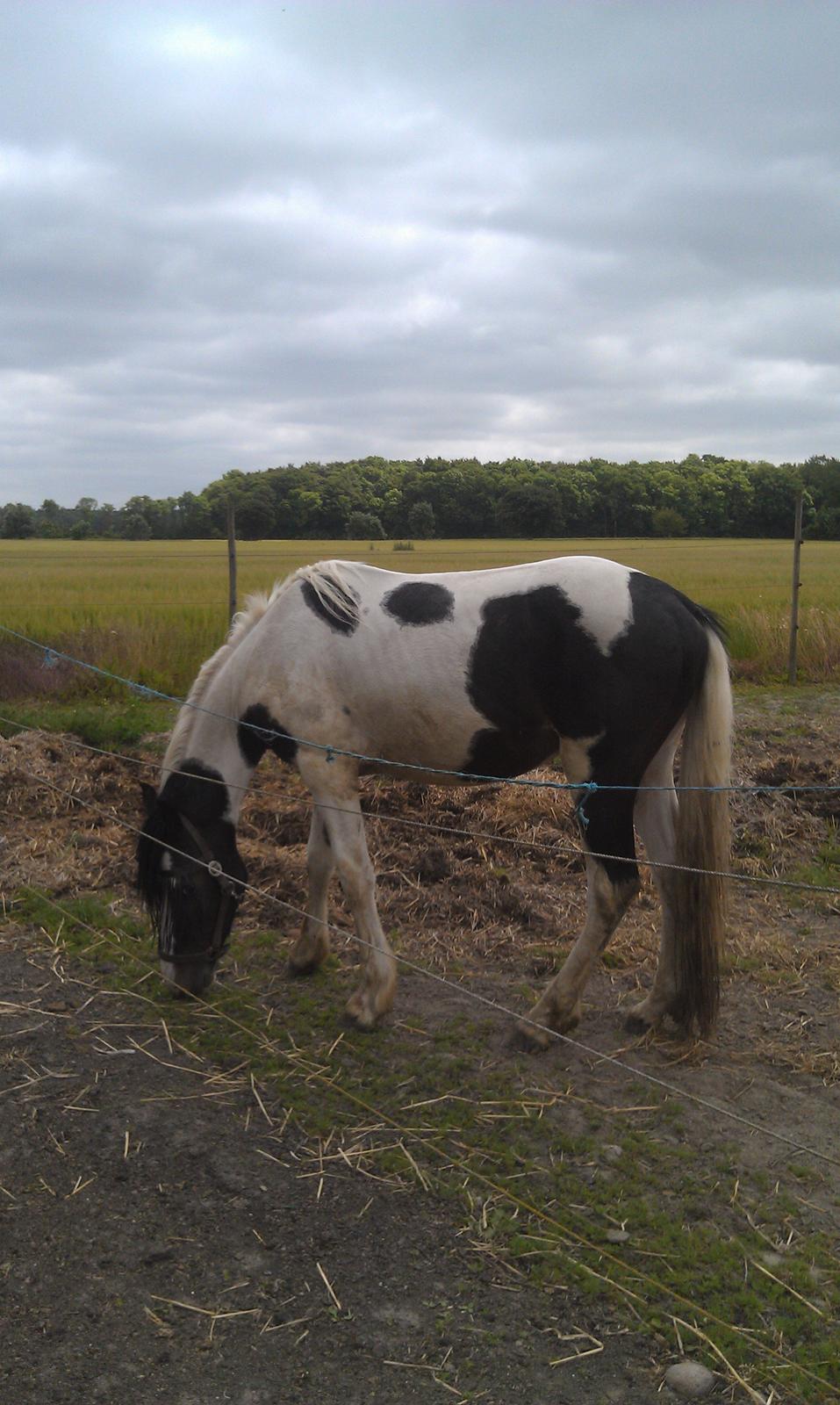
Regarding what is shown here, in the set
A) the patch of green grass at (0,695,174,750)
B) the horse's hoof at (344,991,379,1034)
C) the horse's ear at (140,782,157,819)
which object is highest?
the horse's ear at (140,782,157,819)

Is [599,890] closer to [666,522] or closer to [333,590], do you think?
[333,590]

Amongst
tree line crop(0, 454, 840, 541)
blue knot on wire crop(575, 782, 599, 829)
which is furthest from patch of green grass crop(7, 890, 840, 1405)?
tree line crop(0, 454, 840, 541)

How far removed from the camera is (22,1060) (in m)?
3.50

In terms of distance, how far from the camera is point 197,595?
10.5 meters

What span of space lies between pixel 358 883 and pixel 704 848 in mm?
1334

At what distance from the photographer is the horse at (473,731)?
11.8 feet

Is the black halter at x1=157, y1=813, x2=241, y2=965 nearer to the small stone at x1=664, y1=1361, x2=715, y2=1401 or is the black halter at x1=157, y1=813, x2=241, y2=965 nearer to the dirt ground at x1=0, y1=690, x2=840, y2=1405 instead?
the dirt ground at x1=0, y1=690, x2=840, y2=1405

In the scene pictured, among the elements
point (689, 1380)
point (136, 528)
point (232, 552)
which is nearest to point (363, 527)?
point (232, 552)

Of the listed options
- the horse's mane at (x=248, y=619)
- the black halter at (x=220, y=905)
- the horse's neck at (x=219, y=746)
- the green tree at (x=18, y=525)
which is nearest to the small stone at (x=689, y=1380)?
the black halter at (x=220, y=905)

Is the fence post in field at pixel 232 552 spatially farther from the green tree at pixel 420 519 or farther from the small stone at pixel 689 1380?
the small stone at pixel 689 1380

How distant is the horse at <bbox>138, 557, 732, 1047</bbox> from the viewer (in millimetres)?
3590

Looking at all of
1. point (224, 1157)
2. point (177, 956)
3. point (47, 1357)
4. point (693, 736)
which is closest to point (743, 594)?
point (693, 736)

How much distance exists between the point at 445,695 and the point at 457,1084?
141 centimetres

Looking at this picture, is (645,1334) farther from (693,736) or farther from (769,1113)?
(693,736)
